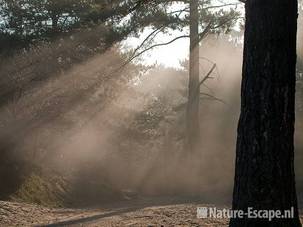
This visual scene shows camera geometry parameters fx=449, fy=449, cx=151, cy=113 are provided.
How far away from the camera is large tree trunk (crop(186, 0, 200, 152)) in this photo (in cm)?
2325

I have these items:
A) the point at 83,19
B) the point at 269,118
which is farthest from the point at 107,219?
the point at 83,19

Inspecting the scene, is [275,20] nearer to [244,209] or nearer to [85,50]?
[244,209]

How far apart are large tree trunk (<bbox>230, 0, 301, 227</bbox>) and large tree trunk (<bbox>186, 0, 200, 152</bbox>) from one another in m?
17.7

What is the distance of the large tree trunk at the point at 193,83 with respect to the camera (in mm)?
23252

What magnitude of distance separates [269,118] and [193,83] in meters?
18.5

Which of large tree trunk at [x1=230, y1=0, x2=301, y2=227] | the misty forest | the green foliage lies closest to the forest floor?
the misty forest

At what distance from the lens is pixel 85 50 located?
20.6m

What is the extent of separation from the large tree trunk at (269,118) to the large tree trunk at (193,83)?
17.7 meters

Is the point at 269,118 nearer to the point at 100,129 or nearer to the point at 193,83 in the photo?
the point at 193,83

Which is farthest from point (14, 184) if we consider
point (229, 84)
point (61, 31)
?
point (229, 84)

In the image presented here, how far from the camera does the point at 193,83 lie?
78.7ft

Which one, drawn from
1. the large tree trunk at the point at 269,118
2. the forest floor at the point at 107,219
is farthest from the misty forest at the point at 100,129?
the large tree trunk at the point at 269,118

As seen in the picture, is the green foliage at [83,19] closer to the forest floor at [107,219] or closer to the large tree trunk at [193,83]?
the large tree trunk at [193,83]

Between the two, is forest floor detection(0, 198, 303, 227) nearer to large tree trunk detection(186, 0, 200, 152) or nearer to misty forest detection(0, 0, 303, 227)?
misty forest detection(0, 0, 303, 227)
